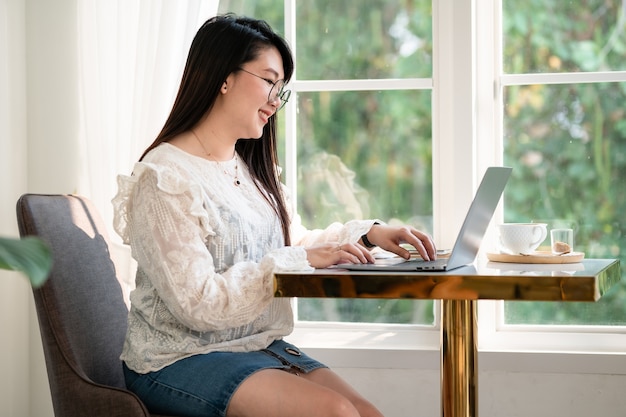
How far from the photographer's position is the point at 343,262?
1.65 meters

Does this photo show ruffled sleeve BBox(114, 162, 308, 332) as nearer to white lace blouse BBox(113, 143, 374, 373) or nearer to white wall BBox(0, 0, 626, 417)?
white lace blouse BBox(113, 143, 374, 373)

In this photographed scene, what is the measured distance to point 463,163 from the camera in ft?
8.32

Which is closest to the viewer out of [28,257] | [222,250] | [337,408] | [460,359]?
[28,257]

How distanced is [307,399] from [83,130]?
1.38m

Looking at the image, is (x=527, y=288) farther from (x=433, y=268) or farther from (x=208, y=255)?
(x=208, y=255)

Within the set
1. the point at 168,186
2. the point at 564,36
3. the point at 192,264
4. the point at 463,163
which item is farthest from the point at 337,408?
the point at 564,36

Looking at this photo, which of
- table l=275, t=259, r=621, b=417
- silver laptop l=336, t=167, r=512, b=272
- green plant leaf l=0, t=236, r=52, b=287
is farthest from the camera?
silver laptop l=336, t=167, r=512, b=272

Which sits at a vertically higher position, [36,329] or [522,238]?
[522,238]

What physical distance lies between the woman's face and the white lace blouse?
0.13 metres

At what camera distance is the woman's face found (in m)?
1.93

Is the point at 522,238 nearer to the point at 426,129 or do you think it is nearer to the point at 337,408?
the point at 337,408

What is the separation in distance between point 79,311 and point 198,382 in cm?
36

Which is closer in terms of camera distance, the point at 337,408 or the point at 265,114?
the point at 337,408

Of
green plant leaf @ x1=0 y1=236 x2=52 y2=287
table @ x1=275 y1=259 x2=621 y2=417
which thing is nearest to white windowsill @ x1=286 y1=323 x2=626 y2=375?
table @ x1=275 y1=259 x2=621 y2=417
